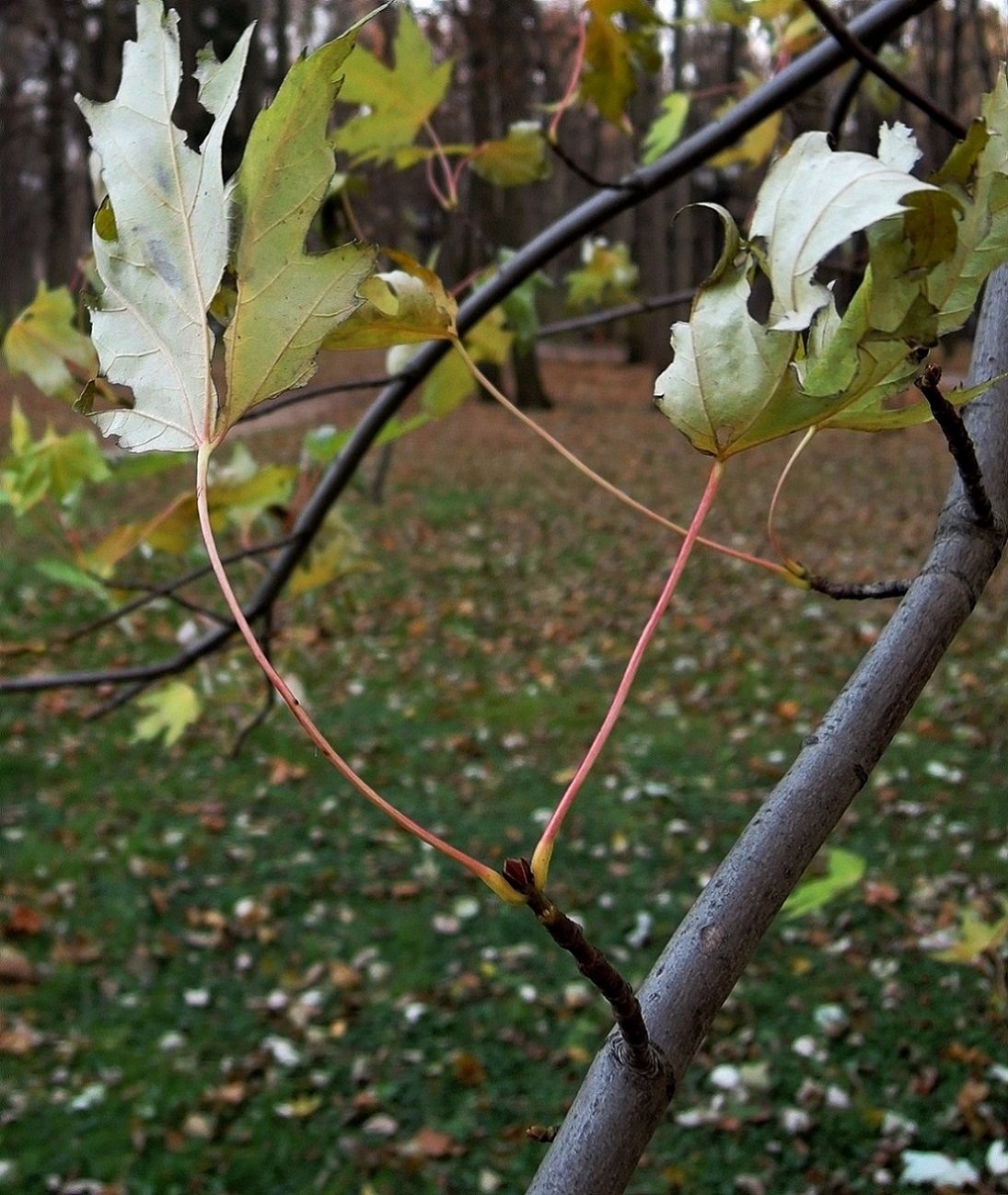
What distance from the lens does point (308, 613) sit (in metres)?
6.85

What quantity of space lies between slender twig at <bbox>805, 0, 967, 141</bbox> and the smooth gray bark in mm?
336

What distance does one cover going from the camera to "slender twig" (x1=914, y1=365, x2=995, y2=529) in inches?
16.3

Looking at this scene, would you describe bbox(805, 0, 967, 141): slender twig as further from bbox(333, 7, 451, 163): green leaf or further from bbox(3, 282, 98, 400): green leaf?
bbox(3, 282, 98, 400): green leaf

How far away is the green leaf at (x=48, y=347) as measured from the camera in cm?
123

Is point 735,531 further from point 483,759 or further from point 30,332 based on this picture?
point 30,332

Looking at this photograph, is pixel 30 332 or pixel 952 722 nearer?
pixel 30 332

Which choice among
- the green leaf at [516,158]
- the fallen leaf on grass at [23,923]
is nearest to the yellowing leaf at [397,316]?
the green leaf at [516,158]

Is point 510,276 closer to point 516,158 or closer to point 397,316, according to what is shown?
point 516,158

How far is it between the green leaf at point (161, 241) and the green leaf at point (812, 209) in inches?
7.4

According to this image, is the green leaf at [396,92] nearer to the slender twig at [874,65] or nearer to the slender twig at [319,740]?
the slender twig at [874,65]

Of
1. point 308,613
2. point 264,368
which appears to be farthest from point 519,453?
point 264,368

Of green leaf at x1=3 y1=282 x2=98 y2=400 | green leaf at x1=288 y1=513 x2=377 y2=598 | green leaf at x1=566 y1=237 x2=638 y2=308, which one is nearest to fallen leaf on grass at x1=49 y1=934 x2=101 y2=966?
green leaf at x1=288 y1=513 x2=377 y2=598

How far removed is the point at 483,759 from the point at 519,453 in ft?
23.1

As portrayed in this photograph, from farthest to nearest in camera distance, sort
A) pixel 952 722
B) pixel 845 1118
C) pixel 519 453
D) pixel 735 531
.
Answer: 1. pixel 519 453
2. pixel 735 531
3. pixel 952 722
4. pixel 845 1118
